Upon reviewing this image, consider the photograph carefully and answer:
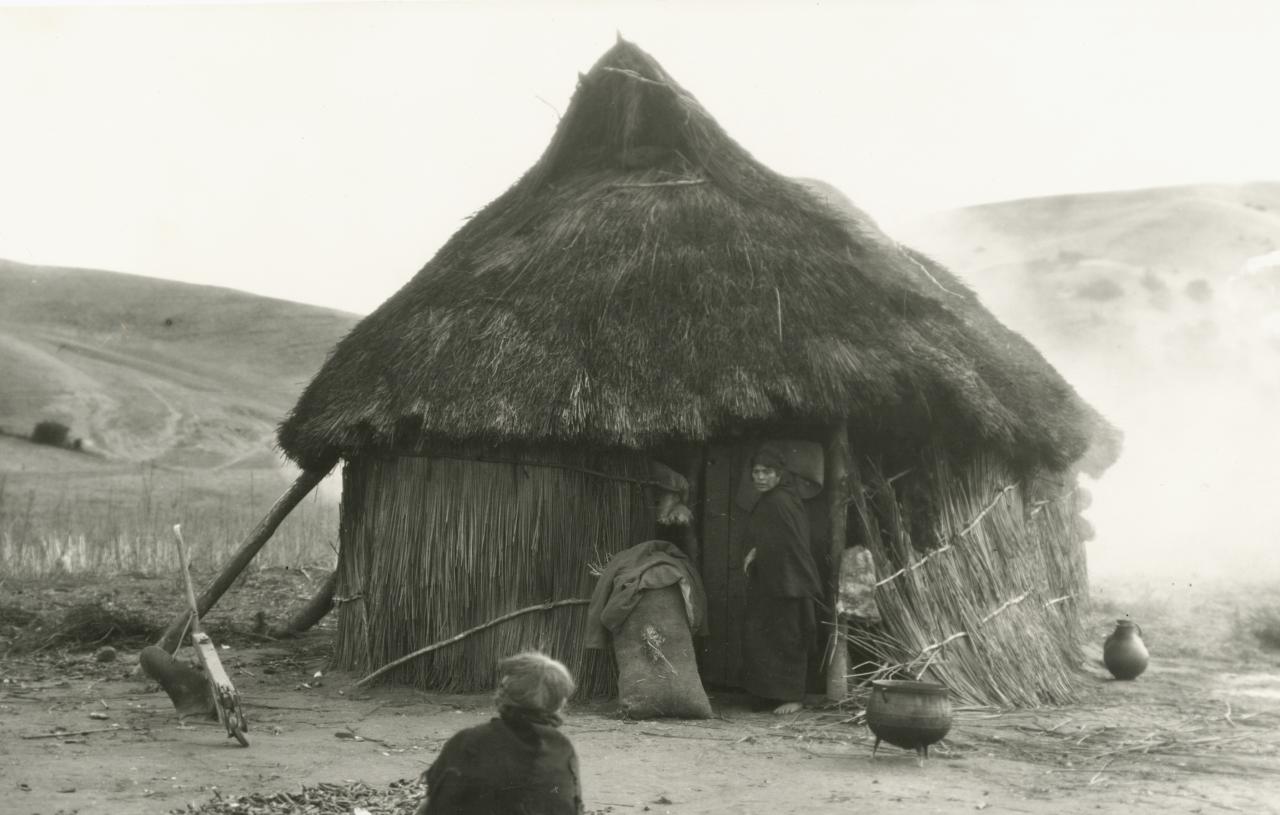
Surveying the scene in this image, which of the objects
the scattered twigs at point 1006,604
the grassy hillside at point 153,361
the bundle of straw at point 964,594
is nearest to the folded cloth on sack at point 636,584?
the bundle of straw at point 964,594

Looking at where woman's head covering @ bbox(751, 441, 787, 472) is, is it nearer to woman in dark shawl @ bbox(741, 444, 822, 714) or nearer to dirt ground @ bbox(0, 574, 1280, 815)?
woman in dark shawl @ bbox(741, 444, 822, 714)

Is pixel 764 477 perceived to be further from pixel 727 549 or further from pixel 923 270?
pixel 923 270

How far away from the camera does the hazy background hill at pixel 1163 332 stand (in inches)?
797

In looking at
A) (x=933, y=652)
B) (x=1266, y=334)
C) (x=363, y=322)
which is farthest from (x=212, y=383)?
(x=933, y=652)

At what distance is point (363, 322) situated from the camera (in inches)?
376

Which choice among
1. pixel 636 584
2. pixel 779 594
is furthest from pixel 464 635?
pixel 779 594

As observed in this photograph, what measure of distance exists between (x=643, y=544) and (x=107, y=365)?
37604 millimetres

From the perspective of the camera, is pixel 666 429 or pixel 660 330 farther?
pixel 660 330

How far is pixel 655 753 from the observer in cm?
635

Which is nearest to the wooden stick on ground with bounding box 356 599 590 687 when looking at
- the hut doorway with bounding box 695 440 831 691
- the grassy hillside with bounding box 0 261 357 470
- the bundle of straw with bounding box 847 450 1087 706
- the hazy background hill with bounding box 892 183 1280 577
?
the hut doorway with bounding box 695 440 831 691

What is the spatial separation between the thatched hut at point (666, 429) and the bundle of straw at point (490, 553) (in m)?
0.01

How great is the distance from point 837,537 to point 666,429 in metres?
1.27

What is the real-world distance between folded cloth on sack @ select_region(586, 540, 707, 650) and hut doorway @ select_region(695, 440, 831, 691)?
1.27 ft

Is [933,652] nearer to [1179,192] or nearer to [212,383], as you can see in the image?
[212,383]
